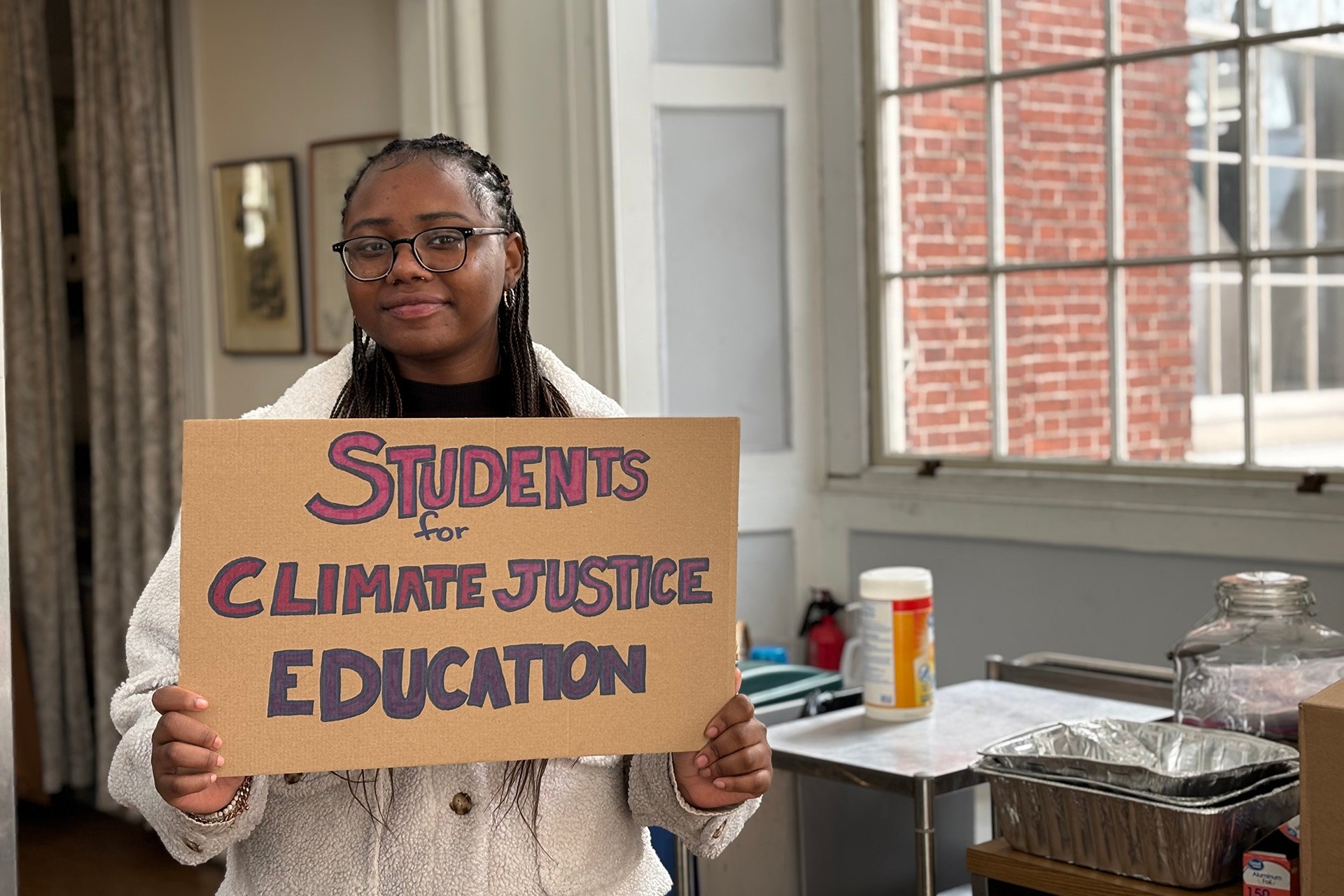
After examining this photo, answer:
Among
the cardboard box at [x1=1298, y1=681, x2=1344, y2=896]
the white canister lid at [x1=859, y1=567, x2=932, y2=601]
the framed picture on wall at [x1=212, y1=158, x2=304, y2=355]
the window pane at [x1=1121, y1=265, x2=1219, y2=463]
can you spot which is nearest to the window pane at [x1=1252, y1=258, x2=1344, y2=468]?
the window pane at [x1=1121, y1=265, x2=1219, y2=463]

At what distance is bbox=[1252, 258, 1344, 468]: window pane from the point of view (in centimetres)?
258

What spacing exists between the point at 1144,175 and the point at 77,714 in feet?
9.95

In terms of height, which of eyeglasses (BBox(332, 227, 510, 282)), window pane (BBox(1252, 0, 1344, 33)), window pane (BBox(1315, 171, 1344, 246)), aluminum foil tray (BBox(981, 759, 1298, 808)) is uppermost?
window pane (BBox(1252, 0, 1344, 33))

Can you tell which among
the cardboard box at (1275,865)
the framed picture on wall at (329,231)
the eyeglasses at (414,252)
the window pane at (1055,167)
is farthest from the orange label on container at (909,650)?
the framed picture on wall at (329,231)

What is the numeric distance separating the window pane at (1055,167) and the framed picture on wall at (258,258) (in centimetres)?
178

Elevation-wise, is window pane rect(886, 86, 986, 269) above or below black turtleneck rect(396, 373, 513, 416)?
above

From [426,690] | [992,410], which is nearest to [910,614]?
[426,690]

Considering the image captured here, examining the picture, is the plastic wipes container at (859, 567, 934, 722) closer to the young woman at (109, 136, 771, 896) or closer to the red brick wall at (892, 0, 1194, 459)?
the young woman at (109, 136, 771, 896)

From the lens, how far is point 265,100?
382 centimetres

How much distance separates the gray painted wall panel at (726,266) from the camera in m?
3.11

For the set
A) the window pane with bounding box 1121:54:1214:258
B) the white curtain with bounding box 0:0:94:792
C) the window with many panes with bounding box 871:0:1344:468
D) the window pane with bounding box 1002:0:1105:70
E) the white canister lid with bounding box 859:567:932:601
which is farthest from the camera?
the white curtain with bounding box 0:0:94:792

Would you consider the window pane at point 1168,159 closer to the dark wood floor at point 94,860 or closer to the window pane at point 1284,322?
the window pane at point 1284,322

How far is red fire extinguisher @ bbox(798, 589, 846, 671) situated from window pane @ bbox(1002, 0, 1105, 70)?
1.15 m

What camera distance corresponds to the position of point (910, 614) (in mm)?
1865
